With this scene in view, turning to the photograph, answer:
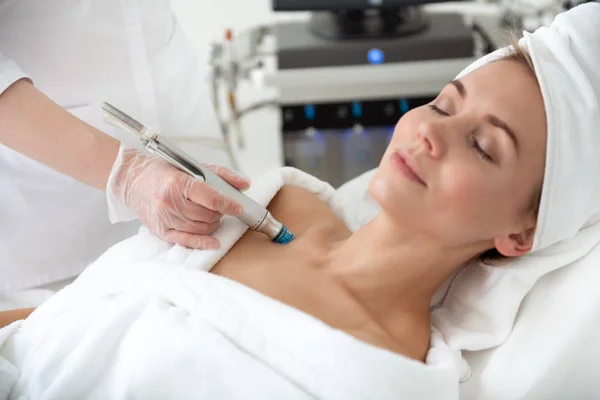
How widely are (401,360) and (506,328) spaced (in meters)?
0.25

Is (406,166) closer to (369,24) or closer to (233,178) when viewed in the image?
(233,178)

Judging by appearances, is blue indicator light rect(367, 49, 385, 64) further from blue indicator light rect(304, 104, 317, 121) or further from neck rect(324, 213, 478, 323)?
neck rect(324, 213, 478, 323)

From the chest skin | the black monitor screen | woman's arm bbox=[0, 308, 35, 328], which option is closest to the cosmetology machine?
the black monitor screen

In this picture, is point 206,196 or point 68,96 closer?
point 206,196

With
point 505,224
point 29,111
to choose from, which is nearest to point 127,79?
point 29,111

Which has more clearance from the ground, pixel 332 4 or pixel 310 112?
pixel 332 4

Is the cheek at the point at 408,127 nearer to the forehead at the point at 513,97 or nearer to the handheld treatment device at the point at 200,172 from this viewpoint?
the forehead at the point at 513,97

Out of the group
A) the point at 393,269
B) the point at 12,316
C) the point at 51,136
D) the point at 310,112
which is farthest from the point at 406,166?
the point at 310,112

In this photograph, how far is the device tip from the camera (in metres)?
1.20

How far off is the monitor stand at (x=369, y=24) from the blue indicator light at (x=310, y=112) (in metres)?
0.21

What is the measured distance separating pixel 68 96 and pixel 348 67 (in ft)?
2.84

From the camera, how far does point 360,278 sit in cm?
115

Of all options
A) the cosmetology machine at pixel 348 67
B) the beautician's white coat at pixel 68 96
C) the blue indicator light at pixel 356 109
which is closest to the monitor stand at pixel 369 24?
the cosmetology machine at pixel 348 67

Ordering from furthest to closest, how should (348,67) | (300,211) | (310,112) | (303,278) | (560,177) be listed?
(310,112)
(348,67)
(300,211)
(303,278)
(560,177)
